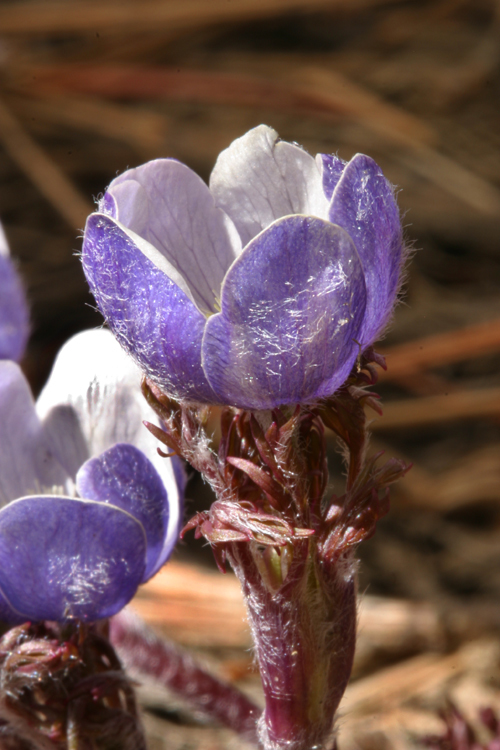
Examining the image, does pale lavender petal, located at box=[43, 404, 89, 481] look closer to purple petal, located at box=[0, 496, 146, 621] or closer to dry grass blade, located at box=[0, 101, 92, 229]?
purple petal, located at box=[0, 496, 146, 621]

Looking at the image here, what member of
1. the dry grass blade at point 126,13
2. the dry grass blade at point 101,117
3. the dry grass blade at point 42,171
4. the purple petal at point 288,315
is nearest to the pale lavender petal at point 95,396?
the purple petal at point 288,315

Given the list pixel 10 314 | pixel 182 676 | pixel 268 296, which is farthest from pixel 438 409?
pixel 268 296

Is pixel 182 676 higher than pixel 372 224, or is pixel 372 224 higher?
pixel 372 224

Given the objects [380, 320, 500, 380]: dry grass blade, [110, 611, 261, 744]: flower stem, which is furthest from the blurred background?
[110, 611, 261, 744]: flower stem

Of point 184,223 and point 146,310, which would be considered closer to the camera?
point 146,310

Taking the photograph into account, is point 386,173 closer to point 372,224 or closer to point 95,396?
point 95,396

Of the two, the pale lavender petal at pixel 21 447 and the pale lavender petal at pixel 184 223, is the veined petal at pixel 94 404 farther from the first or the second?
the pale lavender petal at pixel 184 223

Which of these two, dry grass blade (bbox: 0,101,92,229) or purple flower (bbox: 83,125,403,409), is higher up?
purple flower (bbox: 83,125,403,409)

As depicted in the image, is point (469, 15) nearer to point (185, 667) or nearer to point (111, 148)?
point (111, 148)

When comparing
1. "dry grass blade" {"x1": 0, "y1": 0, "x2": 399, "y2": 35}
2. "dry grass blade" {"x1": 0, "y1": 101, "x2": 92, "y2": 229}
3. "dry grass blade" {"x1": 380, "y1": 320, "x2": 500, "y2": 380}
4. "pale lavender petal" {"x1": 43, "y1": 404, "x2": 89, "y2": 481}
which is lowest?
"dry grass blade" {"x1": 380, "y1": 320, "x2": 500, "y2": 380}
